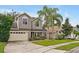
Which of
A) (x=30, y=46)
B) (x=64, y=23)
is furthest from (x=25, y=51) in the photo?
(x=64, y=23)

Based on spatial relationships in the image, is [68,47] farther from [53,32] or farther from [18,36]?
[18,36]

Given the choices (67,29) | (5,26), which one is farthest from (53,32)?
(5,26)

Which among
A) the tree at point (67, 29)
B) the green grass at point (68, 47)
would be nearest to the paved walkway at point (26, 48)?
the green grass at point (68, 47)

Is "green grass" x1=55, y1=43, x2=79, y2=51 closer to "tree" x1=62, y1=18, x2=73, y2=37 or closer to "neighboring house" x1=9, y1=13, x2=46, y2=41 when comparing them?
"tree" x1=62, y1=18, x2=73, y2=37

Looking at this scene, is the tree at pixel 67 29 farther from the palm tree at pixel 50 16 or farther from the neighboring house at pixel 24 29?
the neighboring house at pixel 24 29
